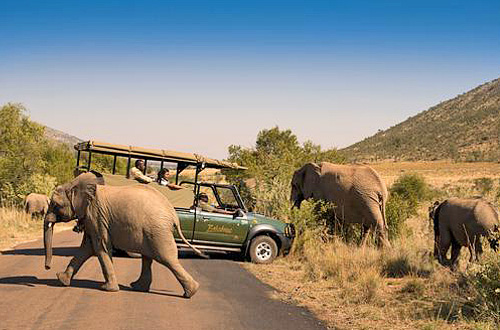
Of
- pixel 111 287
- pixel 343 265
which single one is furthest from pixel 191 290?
pixel 343 265

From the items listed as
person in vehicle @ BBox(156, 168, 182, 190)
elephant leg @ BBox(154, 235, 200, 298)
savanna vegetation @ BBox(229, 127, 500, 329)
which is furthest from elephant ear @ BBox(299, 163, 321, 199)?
elephant leg @ BBox(154, 235, 200, 298)

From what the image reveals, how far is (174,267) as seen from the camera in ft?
29.9

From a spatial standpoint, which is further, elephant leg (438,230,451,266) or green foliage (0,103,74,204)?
green foliage (0,103,74,204)

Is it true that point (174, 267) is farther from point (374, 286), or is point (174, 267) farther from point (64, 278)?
point (374, 286)

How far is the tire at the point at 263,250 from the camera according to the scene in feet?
45.0

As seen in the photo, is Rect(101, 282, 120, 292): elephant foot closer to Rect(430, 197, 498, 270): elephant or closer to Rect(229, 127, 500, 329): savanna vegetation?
Rect(229, 127, 500, 329): savanna vegetation

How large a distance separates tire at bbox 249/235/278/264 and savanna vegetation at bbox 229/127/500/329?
285mm

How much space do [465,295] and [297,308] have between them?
8.16 ft

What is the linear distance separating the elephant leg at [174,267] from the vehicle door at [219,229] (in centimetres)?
442

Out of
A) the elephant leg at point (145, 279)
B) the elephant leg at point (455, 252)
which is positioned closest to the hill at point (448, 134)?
the elephant leg at point (455, 252)

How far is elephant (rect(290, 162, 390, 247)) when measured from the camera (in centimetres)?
1483

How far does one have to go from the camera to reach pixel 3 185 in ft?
87.1

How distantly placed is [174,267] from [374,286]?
330 centimetres

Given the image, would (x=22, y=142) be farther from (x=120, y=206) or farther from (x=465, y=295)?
(x=465, y=295)
